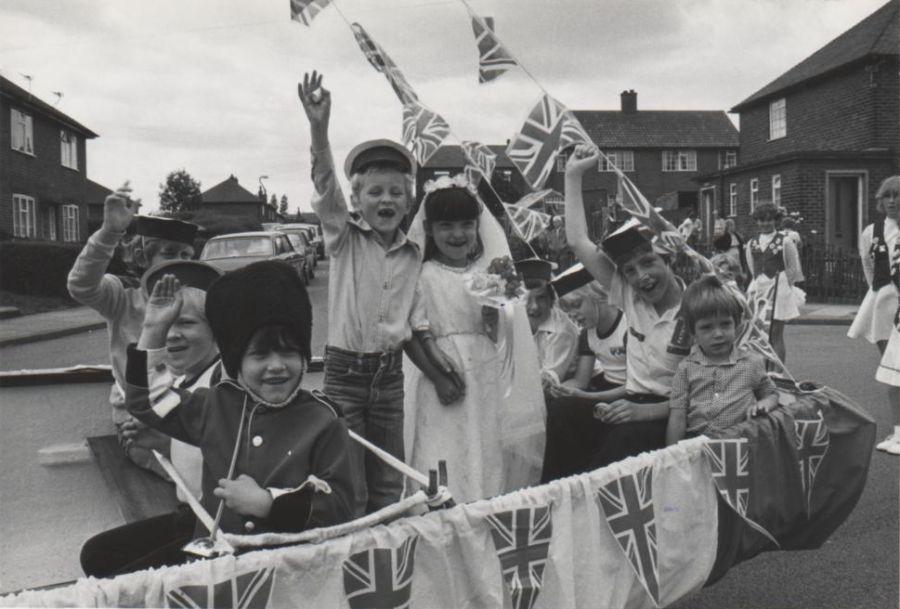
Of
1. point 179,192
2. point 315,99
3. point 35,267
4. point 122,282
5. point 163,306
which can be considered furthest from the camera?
point 179,192

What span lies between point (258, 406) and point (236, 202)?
289 feet

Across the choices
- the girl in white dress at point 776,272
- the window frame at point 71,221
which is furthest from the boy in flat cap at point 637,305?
the window frame at point 71,221

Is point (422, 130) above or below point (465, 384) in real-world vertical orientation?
above

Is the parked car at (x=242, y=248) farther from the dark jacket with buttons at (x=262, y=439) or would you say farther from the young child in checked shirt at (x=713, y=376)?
the dark jacket with buttons at (x=262, y=439)

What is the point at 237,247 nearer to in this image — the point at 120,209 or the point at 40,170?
the point at 40,170

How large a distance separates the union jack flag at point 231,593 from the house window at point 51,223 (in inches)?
1293

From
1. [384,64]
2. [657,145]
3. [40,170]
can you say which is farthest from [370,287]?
[657,145]

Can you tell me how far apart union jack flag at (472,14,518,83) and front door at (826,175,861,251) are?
24.0 meters

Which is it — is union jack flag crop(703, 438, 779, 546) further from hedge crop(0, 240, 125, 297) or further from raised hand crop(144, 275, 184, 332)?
hedge crop(0, 240, 125, 297)

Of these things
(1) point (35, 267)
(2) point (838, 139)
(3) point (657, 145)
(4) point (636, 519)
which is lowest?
(4) point (636, 519)

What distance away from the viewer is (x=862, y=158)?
2462 cm

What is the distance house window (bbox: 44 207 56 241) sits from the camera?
103 feet

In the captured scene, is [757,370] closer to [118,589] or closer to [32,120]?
[118,589]

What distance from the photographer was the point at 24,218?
96.2 ft
